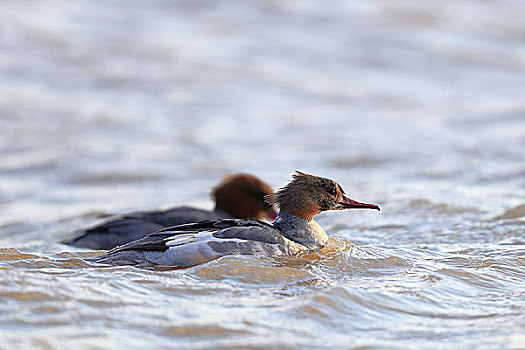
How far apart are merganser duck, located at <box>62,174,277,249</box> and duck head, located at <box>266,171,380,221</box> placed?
1.38 m

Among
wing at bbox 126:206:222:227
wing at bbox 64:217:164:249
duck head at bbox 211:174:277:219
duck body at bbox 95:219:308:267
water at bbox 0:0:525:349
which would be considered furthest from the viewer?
duck head at bbox 211:174:277:219

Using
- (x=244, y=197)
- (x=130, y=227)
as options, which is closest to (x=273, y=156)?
(x=244, y=197)

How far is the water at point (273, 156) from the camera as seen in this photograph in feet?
15.8

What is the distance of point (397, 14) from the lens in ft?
61.6

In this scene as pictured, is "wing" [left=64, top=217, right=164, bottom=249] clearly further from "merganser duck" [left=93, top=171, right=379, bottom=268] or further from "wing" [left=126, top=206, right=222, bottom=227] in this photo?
"merganser duck" [left=93, top=171, right=379, bottom=268]

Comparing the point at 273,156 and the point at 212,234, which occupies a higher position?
the point at 273,156

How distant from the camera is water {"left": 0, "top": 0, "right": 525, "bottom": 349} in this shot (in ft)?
15.8

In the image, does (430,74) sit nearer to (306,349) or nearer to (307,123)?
(307,123)

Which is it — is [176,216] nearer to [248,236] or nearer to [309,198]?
[309,198]

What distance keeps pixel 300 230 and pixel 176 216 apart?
65.0 inches

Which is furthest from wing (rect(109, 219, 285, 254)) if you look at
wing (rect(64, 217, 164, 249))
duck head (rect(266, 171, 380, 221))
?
wing (rect(64, 217, 164, 249))

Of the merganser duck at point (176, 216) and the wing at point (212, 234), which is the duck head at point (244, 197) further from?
the wing at point (212, 234)

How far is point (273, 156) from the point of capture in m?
11.6

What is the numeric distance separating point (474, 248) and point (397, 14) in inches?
503
